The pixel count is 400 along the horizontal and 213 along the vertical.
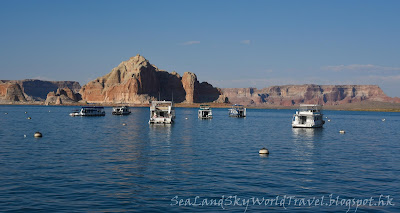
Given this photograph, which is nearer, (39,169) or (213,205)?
(213,205)

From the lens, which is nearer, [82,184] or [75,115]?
[82,184]

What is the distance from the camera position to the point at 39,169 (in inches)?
1268

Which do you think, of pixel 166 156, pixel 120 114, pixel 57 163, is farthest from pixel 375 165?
pixel 120 114

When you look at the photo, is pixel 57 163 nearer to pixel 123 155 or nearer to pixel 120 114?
pixel 123 155

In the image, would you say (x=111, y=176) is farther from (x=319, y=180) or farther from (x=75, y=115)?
(x=75, y=115)

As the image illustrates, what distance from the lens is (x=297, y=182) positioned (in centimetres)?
2839

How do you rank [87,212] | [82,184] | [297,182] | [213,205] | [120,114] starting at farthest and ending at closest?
[120,114]
[297,182]
[82,184]
[213,205]
[87,212]

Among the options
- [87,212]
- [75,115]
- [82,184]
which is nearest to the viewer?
[87,212]

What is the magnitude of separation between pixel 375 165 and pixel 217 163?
1468 cm

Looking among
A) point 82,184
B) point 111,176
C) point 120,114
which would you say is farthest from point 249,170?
point 120,114

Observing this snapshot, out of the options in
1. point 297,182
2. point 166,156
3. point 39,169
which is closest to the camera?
point 297,182

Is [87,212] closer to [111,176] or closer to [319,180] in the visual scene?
[111,176]

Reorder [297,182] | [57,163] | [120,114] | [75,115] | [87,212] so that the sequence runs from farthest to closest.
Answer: [120,114]
[75,115]
[57,163]
[297,182]
[87,212]

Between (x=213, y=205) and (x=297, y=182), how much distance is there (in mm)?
8774
